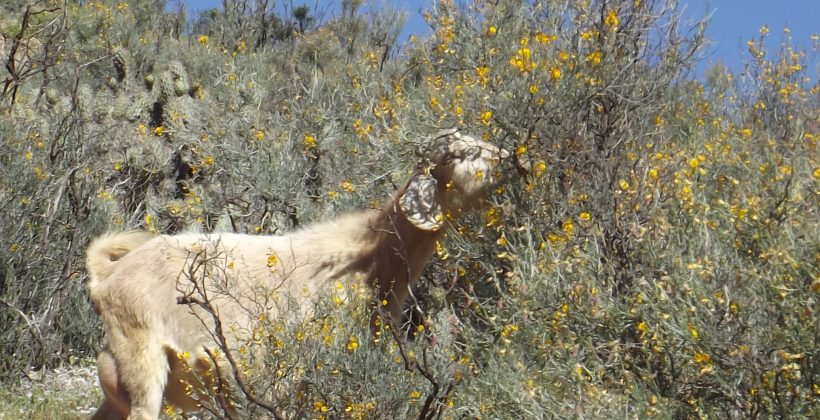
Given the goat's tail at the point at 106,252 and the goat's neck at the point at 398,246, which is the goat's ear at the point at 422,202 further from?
the goat's tail at the point at 106,252

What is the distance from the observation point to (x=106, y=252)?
18.9 feet

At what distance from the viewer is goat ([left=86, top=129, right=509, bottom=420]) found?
5141 millimetres

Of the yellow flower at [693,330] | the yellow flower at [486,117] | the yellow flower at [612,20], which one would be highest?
the yellow flower at [612,20]

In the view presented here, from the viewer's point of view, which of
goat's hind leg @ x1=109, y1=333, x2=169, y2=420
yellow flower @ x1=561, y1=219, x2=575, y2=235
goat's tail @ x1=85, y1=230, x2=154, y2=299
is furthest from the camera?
goat's tail @ x1=85, y1=230, x2=154, y2=299

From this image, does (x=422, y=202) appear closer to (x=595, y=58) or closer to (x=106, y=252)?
(x=595, y=58)

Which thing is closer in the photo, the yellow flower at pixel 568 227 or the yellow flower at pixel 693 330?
the yellow flower at pixel 693 330

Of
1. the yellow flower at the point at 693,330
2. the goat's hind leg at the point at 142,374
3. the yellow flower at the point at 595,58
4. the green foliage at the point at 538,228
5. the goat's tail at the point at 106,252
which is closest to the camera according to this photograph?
the yellow flower at the point at 693,330

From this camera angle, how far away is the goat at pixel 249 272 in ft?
16.9

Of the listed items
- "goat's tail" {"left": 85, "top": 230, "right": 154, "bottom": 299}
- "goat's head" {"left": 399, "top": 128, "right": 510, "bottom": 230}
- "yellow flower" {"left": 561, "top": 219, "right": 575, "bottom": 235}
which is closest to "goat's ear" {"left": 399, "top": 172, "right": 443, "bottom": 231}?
"goat's head" {"left": 399, "top": 128, "right": 510, "bottom": 230}

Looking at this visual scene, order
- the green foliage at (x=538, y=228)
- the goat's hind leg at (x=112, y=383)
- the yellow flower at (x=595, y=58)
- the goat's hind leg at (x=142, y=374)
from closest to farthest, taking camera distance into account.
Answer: the green foliage at (x=538, y=228) → the goat's hind leg at (x=142, y=374) → the goat's hind leg at (x=112, y=383) → the yellow flower at (x=595, y=58)

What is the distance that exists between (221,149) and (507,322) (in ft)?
15.5

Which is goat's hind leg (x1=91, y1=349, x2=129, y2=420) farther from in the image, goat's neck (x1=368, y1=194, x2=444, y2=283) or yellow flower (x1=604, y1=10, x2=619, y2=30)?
yellow flower (x1=604, y1=10, x2=619, y2=30)

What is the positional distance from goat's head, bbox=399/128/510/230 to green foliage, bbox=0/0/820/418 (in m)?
0.12

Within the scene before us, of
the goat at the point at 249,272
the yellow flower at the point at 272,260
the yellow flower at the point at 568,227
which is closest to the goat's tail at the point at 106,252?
the goat at the point at 249,272
